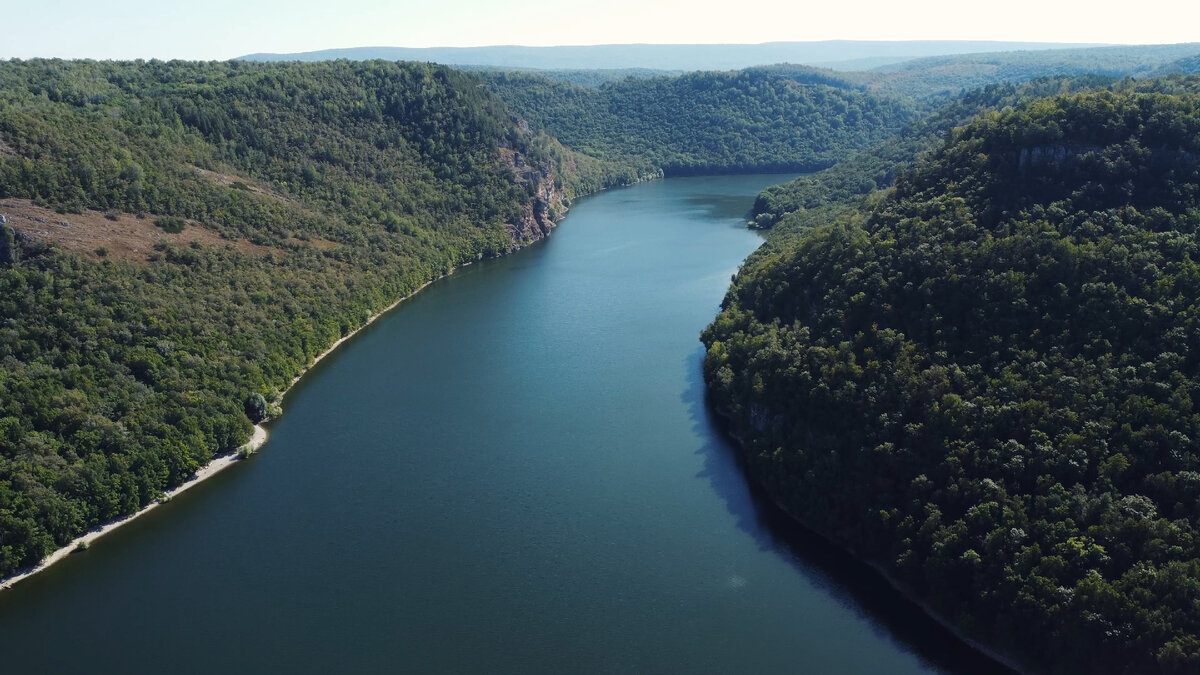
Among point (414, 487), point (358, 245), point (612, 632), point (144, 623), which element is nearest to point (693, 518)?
point (612, 632)

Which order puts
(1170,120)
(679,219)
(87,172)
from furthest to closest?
(679,219), (87,172), (1170,120)

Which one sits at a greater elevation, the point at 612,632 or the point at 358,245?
the point at 358,245

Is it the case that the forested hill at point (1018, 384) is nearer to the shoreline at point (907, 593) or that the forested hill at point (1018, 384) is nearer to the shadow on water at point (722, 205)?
the shoreline at point (907, 593)

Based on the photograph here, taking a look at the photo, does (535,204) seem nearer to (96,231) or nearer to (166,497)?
(96,231)

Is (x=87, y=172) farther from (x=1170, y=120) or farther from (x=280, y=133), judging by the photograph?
(x=1170, y=120)

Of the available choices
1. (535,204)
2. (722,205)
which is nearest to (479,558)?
(535,204)

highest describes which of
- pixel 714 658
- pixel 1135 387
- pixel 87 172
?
pixel 87 172

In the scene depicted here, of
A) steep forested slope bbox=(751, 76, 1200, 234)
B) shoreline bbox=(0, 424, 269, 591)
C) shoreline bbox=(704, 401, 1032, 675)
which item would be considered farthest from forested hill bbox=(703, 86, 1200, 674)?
steep forested slope bbox=(751, 76, 1200, 234)
